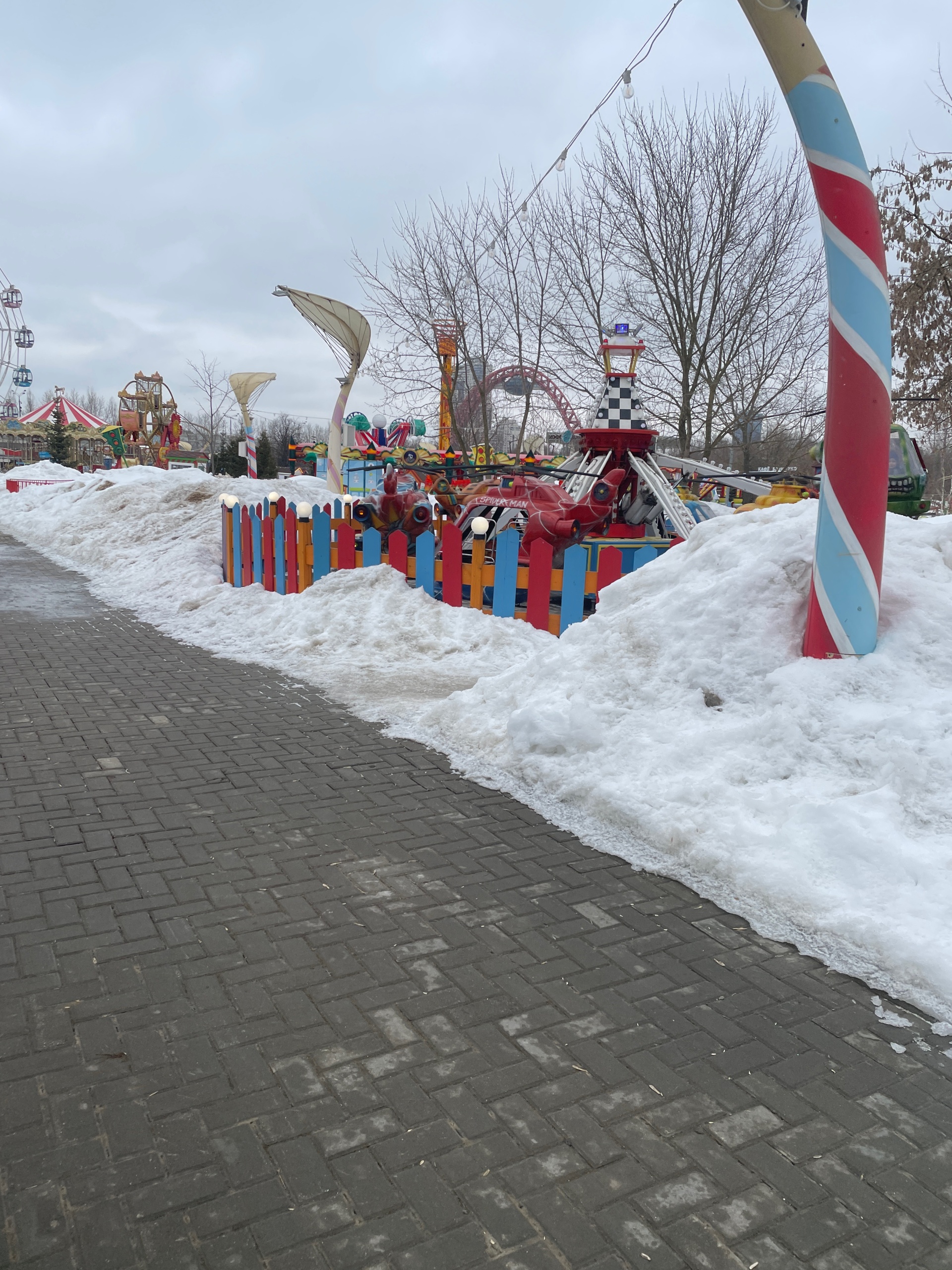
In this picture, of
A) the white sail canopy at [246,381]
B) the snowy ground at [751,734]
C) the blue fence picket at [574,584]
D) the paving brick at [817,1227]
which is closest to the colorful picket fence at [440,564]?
the blue fence picket at [574,584]

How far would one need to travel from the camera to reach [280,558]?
1142 cm

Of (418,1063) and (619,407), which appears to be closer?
(418,1063)

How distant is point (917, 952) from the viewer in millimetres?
3303

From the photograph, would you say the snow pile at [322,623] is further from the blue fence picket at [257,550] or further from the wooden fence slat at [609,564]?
the wooden fence slat at [609,564]

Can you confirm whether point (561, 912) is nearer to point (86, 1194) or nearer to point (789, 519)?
point (86, 1194)

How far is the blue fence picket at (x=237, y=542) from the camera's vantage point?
12.7 m

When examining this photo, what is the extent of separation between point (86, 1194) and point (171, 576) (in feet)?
41.1

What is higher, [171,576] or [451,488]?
[451,488]

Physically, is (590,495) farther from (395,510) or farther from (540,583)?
(395,510)

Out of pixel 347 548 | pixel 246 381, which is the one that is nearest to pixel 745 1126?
pixel 347 548

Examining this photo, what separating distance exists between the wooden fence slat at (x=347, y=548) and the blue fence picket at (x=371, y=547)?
0.15 metres

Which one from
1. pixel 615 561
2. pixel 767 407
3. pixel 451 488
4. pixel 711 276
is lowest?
pixel 615 561

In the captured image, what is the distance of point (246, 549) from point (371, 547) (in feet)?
8.98

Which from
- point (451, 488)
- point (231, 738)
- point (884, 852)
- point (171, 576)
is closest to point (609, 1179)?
point (884, 852)
